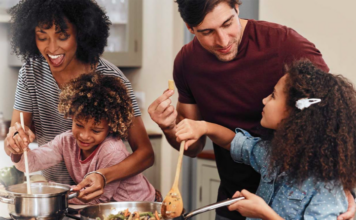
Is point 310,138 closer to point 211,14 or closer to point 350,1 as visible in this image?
point 211,14

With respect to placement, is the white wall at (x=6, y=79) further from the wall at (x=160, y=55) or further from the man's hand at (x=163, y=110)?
the wall at (x=160, y=55)

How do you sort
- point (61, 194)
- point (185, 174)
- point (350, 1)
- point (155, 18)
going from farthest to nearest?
point (155, 18) → point (185, 174) → point (350, 1) → point (61, 194)

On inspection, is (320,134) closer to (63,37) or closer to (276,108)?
(276,108)

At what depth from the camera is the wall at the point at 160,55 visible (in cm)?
268

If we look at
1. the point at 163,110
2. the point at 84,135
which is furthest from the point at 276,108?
the point at 84,135

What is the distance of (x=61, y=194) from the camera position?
1.05 meters

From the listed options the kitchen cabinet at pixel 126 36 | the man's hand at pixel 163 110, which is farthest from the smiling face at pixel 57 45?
the kitchen cabinet at pixel 126 36

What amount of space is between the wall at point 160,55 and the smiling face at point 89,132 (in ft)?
3.95

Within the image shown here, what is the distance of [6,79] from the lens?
52.6 inches

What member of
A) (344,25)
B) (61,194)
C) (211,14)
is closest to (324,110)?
(211,14)

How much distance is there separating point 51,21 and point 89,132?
339 mm

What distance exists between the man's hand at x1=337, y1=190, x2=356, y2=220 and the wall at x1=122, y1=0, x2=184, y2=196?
1.49 meters

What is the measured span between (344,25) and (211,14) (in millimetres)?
928

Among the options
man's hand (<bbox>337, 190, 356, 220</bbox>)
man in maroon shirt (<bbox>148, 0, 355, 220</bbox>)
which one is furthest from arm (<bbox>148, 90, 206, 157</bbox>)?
man's hand (<bbox>337, 190, 356, 220</bbox>)
